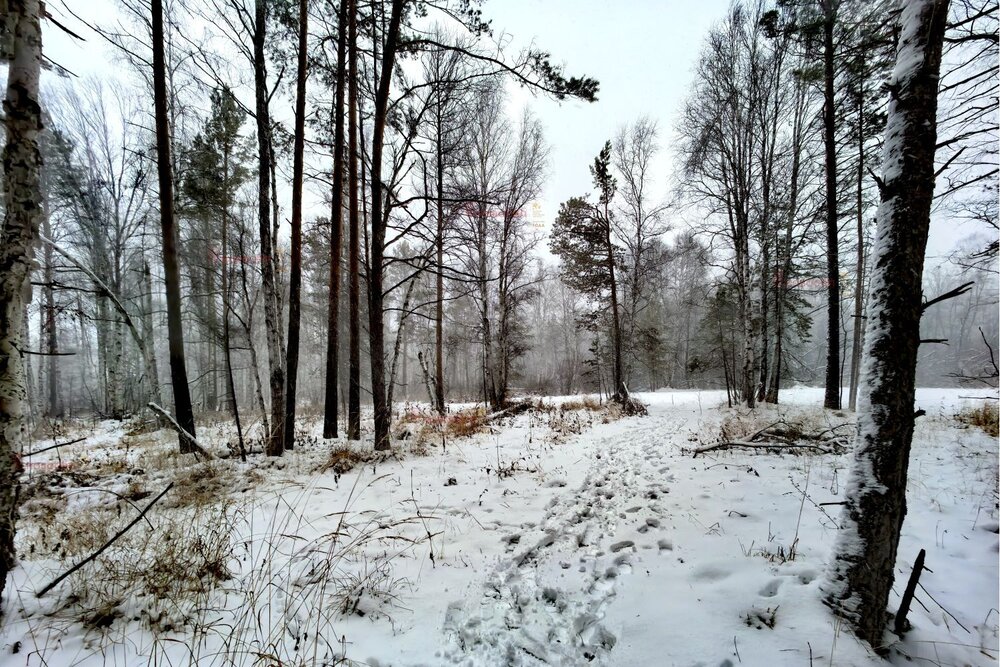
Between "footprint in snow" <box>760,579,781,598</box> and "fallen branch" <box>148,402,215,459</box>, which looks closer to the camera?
"footprint in snow" <box>760,579,781,598</box>

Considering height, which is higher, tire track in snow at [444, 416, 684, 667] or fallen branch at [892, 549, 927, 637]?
fallen branch at [892, 549, 927, 637]

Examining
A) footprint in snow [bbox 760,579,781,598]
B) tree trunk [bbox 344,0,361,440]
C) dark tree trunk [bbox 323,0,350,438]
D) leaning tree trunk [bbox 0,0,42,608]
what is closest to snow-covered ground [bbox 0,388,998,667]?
footprint in snow [bbox 760,579,781,598]

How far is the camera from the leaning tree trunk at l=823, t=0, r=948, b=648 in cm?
197

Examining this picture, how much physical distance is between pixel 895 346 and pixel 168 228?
31.8 ft

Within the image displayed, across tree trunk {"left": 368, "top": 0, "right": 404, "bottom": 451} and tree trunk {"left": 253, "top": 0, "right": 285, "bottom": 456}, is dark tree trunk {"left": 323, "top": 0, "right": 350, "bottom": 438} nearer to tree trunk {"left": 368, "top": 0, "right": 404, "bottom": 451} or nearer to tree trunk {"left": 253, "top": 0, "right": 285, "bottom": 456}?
tree trunk {"left": 253, "top": 0, "right": 285, "bottom": 456}

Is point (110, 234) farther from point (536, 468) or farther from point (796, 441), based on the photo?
point (796, 441)

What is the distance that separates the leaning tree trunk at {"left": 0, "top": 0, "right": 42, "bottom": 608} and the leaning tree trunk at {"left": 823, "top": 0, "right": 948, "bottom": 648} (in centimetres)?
510

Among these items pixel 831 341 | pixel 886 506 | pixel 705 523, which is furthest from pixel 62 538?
pixel 831 341

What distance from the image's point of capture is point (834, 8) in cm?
266

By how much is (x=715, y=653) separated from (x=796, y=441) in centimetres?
520

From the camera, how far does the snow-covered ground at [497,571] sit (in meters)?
1.91

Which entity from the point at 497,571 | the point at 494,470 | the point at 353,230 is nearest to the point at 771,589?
the point at 497,571

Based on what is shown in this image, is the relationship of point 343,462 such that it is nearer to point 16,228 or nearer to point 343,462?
point 343,462

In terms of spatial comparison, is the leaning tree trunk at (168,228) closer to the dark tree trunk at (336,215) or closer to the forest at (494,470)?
the forest at (494,470)
